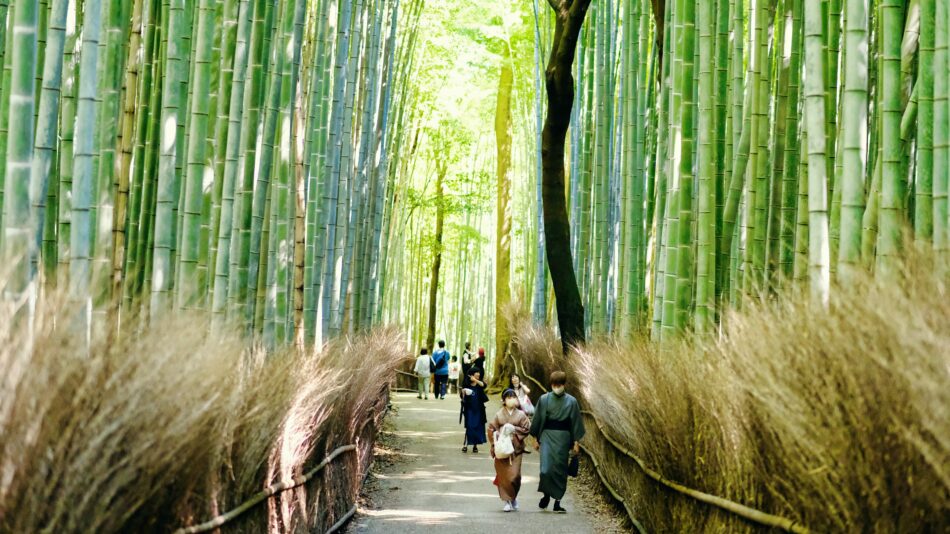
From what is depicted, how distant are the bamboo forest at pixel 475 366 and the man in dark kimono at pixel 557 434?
0.09 feet

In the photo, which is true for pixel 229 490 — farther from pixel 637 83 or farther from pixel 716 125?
pixel 637 83

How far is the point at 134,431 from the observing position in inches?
115

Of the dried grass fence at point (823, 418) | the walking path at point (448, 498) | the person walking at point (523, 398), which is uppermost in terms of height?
the dried grass fence at point (823, 418)

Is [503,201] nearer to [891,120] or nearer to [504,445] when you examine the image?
[504,445]

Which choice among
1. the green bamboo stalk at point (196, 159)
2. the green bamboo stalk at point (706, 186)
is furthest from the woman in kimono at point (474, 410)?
the green bamboo stalk at point (196, 159)

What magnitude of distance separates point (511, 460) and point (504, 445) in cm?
13

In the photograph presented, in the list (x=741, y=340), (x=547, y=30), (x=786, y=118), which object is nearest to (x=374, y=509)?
(x=786, y=118)

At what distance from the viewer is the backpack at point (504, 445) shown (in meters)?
8.51

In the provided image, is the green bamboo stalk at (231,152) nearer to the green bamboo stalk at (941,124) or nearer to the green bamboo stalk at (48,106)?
the green bamboo stalk at (48,106)

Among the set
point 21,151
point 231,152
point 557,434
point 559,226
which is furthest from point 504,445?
point 21,151

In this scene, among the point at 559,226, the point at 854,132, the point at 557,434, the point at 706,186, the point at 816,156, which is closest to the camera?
the point at 854,132

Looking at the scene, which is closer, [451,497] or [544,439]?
[544,439]

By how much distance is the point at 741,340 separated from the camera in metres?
4.23

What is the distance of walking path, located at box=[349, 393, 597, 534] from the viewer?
7.60 m
